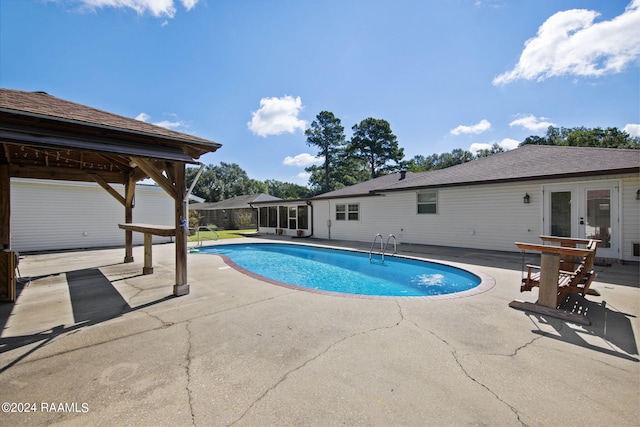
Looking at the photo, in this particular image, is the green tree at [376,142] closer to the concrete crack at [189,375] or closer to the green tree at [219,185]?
the green tree at [219,185]

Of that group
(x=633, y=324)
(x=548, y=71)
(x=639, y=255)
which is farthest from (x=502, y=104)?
(x=633, y=324)

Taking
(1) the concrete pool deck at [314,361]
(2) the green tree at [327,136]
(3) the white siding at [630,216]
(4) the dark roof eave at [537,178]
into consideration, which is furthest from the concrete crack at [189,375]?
(2) the green tree at [327,136]

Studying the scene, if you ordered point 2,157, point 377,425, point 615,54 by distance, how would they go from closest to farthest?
point 377,425 → point 2,157 → point 615,54

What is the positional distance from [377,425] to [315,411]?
44 cm

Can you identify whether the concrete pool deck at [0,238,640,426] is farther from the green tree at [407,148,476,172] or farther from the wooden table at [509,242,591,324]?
the green tree at [407,148,476,172]

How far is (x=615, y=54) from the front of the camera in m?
11.3

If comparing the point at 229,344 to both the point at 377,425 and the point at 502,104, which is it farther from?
the point at 502,104

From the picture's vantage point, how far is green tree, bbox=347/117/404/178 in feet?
111

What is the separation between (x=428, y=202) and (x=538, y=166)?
12.6 ft

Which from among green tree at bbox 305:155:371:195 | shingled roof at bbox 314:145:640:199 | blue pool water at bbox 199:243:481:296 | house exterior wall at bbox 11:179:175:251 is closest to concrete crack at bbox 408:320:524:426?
blue pool water at bbox 199:243:481:296

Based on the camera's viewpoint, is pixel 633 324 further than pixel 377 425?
Yes

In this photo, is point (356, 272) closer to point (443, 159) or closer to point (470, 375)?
point (470, 375)


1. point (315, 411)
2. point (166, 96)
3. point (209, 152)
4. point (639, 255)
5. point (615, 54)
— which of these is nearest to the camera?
point (315, 411)

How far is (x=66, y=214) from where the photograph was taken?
11.5 meters
